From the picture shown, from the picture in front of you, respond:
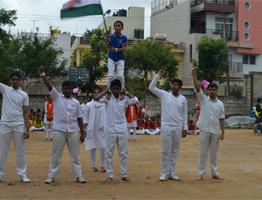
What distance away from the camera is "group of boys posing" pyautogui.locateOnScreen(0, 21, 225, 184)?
7.17m

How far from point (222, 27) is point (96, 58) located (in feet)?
69.8

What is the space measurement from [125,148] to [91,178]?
1.15 m

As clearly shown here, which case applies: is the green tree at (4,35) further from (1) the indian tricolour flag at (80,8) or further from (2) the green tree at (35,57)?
(2) the green tree at (35,57)

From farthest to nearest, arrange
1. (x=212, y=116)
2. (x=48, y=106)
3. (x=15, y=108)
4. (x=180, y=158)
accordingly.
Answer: (x=48, y=106), (x=180, y=158), (x=212, y=116), (x=15, y=108)

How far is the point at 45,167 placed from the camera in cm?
920

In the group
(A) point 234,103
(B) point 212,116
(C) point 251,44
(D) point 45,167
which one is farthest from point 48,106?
(C) point 251,44

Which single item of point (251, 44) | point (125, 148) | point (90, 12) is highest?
point (251, 44)

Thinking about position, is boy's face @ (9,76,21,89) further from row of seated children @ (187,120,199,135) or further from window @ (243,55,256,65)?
window @ (243,55,256,65)

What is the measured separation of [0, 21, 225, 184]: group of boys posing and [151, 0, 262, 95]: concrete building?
31.0 m

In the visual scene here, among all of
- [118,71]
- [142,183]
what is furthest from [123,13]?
[142,183]

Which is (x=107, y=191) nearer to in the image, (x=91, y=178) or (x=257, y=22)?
(x=91, y=178)

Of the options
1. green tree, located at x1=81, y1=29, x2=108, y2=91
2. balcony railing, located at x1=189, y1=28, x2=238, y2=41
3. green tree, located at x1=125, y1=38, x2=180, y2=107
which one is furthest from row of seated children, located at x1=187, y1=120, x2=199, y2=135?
balcony railing, located at x1=189, y1=28, x2=238, y2=41

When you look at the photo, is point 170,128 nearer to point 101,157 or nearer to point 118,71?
point 118,71

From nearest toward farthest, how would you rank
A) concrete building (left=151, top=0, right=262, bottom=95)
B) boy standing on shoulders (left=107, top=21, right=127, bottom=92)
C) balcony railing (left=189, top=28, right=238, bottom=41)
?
boy standing on shoulders (left=107, top=21, right=127, bottom=92) → concrete building (left=151, top=0, right=262, bottom=95) → balcony railing (left=189, top=28, right=238, bottom=41)
